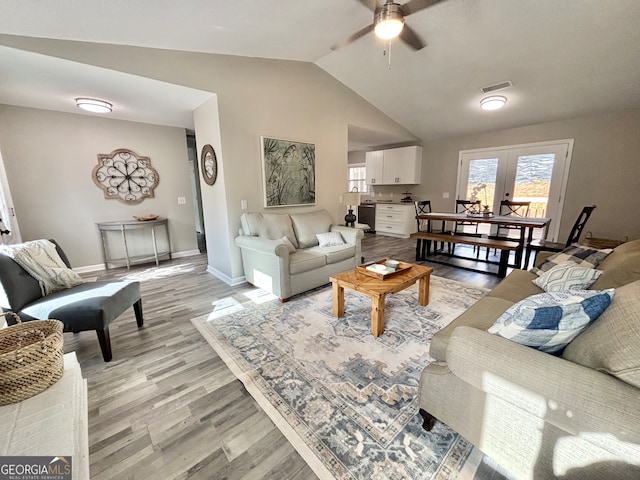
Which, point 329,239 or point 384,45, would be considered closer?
point 384,45

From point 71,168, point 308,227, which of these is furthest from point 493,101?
point 71,168

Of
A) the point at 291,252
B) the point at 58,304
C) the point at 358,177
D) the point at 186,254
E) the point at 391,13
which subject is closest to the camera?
the point at 58,304

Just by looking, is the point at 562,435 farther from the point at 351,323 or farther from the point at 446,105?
the point at 446,105

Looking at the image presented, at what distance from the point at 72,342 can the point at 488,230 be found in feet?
21.6

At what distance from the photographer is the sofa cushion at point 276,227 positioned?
3.38 m

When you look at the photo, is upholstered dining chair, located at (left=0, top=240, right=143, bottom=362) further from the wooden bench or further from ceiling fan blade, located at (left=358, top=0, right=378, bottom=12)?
the wooden bench

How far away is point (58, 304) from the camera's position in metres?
1.86

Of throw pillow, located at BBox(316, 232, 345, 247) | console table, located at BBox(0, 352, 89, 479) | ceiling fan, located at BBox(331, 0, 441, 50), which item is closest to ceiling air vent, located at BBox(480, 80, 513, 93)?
ceiling fan, located at BBox(331, 0, 441, 50)

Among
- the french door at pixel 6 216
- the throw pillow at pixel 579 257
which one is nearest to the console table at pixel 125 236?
the french door at pixel 6 216

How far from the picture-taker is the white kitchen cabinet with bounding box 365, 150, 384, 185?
23.1 ft

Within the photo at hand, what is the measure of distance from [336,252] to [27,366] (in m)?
2.72

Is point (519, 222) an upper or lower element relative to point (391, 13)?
lower

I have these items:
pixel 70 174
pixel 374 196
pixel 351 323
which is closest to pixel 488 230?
pixel 374 196

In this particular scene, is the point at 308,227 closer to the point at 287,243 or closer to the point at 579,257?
the point at 287,243
